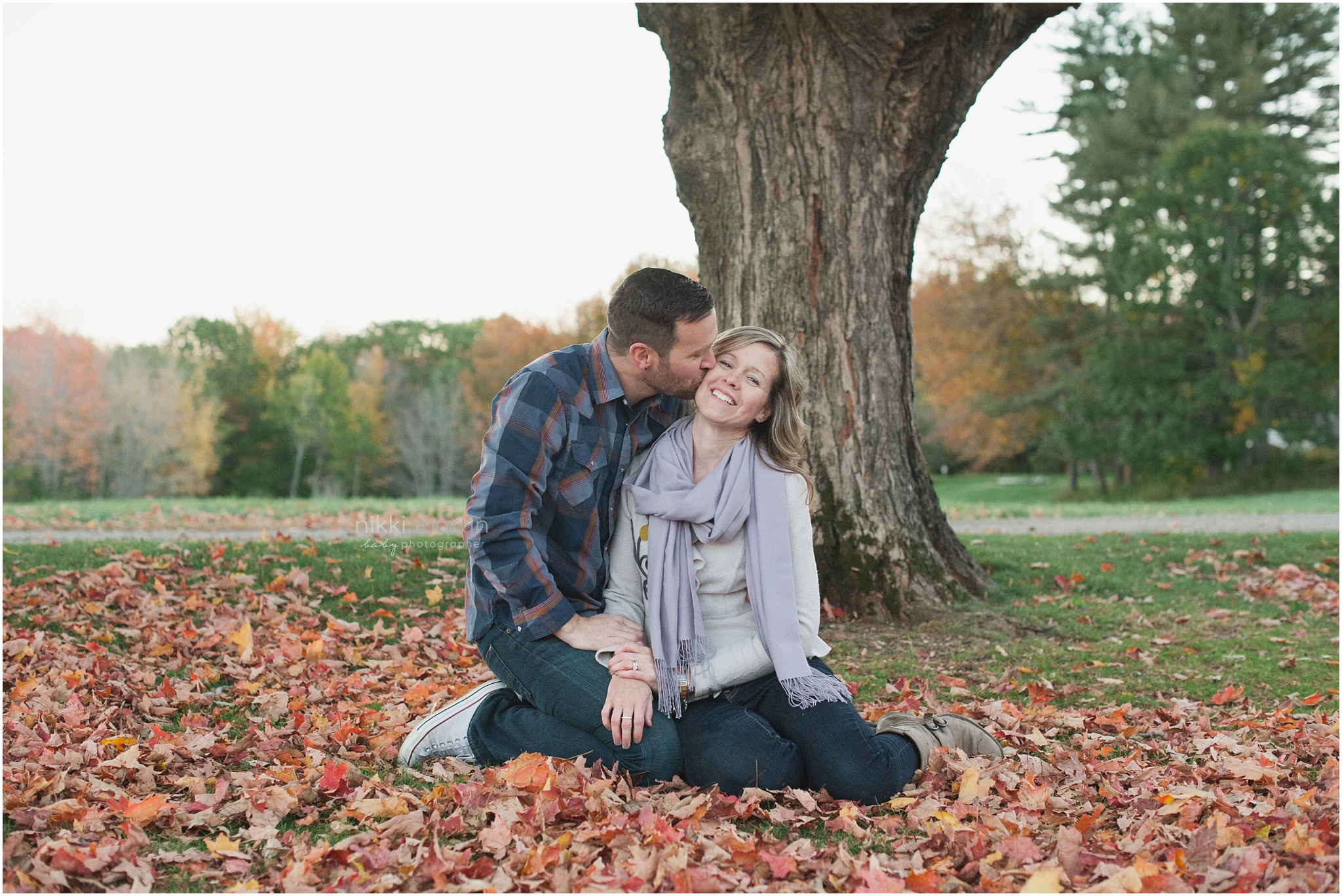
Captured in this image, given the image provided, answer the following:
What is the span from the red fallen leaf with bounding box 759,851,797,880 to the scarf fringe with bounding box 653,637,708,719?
79 centimetres

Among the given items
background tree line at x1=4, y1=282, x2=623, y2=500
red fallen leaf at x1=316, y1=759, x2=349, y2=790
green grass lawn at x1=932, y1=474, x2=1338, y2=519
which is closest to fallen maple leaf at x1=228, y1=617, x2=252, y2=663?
red fallen leaf at x1=316, y1=759, x2=349, y2=790

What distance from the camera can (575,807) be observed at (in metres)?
2.84

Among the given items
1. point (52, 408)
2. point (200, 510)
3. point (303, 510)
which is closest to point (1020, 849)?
point (303, 510)

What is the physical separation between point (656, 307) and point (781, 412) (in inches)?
22.7

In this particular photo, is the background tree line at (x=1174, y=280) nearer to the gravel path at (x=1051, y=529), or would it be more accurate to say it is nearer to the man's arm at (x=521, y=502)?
the gravel path at (x=1051, y=529)

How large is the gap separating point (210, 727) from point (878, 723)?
2606 millimetres

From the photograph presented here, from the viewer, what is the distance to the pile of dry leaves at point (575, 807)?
2.41 metres

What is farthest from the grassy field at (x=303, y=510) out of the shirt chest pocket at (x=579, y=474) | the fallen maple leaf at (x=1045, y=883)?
the fallen maple leaf at (x=1045, y=883)

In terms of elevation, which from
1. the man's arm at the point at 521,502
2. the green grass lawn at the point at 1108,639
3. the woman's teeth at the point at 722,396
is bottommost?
the green grass lawn at the point at 1108,639

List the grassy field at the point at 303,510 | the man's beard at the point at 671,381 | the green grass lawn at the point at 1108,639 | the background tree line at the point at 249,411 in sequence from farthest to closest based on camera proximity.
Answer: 1. the background tree line at the point at 249,411
2. the grassy field at the point at 303,510
3. the green grass lawn at the point at 1108,639
4. the man's beard at the point at 671,381

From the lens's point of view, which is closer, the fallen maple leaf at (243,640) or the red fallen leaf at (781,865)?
the red fallen leaf at (781,865)

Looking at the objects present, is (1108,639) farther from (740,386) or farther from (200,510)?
(200,510)

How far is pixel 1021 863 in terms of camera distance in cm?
251

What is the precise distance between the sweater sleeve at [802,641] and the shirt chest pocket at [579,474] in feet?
2.22
